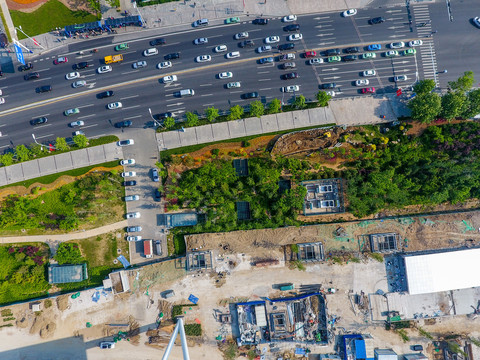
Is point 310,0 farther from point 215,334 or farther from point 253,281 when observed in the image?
point 215,334

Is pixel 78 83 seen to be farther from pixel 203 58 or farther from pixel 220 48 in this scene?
pixel 220 48

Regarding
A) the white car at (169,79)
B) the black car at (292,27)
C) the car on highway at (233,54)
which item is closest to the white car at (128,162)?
the white car at (169,79)

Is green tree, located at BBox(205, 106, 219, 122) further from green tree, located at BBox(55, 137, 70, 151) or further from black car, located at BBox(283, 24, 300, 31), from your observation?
green tree, located at BBox(55, 137, 70, 151)

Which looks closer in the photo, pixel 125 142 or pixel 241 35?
pixel 125 142

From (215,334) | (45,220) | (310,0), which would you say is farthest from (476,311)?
(45,220)

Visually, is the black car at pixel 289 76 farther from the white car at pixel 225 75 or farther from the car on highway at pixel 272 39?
the white car at pixel 225 75

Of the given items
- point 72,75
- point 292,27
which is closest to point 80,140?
point 72,75

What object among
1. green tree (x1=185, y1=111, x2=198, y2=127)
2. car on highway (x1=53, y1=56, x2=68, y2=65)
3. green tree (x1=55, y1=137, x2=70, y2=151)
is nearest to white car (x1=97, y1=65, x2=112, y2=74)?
car on highway (x1=53, y1=56, x2=68, y2=65)
